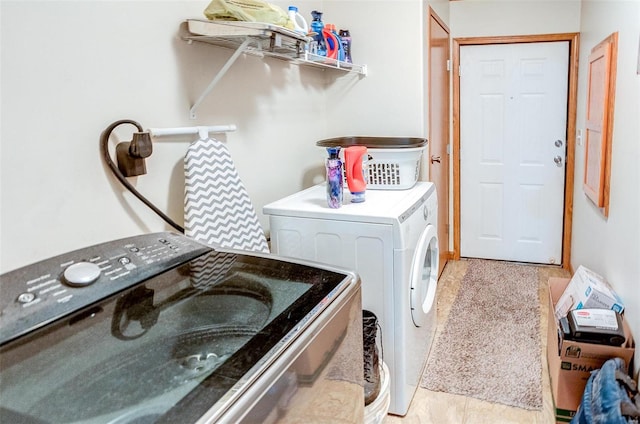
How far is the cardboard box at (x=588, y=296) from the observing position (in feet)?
7.08

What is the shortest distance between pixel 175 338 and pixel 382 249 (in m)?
1.20

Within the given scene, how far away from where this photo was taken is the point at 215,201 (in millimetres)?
1784

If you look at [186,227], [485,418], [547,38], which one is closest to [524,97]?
[547,38]

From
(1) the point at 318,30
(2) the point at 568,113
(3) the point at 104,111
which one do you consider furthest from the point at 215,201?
(2) the point at 568,113

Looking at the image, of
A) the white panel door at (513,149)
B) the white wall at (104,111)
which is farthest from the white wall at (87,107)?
the white panel door at (513,149)

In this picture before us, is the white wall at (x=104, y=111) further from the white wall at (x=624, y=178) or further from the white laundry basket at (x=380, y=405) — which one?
the white wall at (x=624, y=178)

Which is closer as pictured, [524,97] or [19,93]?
[19,93]

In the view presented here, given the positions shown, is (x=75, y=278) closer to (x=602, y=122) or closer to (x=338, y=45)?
(x=338, y=45)

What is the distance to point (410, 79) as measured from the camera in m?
2.88

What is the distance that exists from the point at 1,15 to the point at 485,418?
225cm

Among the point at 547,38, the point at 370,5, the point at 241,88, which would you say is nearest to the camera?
the point at 241,88

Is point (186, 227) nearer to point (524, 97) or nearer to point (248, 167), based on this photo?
point (248, 167)

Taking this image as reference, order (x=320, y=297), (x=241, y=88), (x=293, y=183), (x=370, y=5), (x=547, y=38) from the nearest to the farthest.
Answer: (x=320, y=297) < (x=241, y=88) < (x=293, y=183) < (x=370, y=5) < (x=547, y=38)

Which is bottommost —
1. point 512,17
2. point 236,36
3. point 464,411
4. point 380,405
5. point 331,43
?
point 464,411
